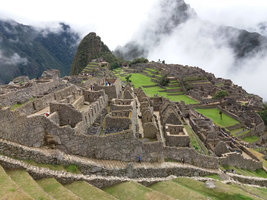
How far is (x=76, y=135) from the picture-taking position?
16.6 metres

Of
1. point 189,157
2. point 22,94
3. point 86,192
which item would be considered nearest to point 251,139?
point 189,157

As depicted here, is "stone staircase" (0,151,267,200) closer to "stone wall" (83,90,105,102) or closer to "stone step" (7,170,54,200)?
"stone step" (7,170,54,200)

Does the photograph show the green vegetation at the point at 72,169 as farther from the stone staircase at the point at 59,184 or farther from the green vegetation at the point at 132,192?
the green vegetation at the point at 132,192

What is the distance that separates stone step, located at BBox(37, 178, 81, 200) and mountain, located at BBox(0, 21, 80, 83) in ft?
181

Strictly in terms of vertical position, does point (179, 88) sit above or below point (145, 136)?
above

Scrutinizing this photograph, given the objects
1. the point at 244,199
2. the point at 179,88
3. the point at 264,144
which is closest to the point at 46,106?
the point at 244,199

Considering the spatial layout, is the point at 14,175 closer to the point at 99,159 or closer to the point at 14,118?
the point at 14,118

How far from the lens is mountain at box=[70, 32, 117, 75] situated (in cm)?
12576

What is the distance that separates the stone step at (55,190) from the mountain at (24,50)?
5532 cm

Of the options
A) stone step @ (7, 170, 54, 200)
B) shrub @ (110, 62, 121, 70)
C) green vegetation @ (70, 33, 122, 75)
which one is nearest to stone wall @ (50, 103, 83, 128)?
stone step @ (7, 170, 54, 200)

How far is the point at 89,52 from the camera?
133375 mm

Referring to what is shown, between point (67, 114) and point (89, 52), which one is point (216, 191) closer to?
point (67, 114)

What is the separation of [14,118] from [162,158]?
13700 mm

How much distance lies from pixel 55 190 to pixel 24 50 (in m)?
73.1
